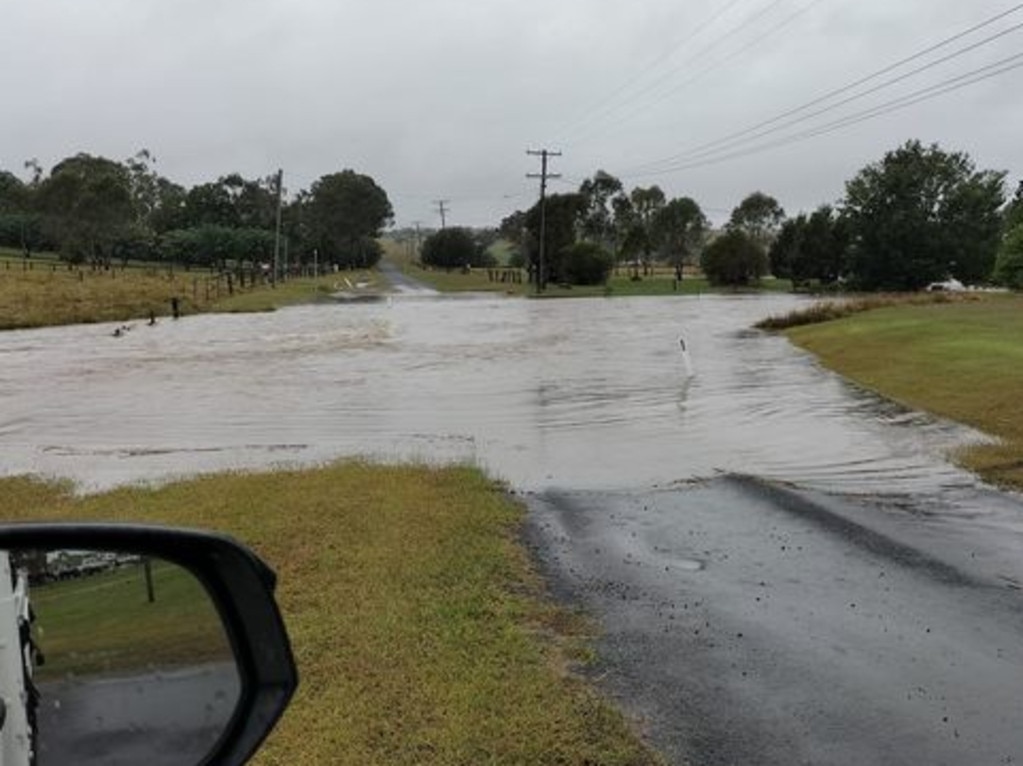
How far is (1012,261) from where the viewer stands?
280 ft

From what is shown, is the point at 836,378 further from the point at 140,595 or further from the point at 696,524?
the point at 140,595

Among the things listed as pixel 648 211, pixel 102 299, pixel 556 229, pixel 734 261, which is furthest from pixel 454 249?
pixel 102 299

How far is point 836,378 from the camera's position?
24016mm

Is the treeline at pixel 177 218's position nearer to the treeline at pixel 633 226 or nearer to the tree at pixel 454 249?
the tree at pixel 454 249

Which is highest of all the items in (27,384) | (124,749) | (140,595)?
(140,595)

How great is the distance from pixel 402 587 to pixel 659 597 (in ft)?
5.59

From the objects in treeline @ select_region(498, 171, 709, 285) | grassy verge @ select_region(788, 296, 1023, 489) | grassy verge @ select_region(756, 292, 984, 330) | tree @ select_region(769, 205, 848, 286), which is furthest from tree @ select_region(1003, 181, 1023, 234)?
grassy verge @ select_region(788, 296, 1023, 489)

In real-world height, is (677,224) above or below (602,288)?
above

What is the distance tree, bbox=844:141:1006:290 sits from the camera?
93.9m

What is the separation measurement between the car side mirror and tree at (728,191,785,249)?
142 meters

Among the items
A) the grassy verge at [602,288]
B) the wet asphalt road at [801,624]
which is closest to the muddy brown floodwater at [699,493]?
the wet asphalt road at [801,624]

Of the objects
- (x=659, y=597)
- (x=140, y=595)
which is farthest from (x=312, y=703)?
(x=140, y=595)

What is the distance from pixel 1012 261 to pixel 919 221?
428 inches

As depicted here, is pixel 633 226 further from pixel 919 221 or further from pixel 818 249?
pixel 919 221
